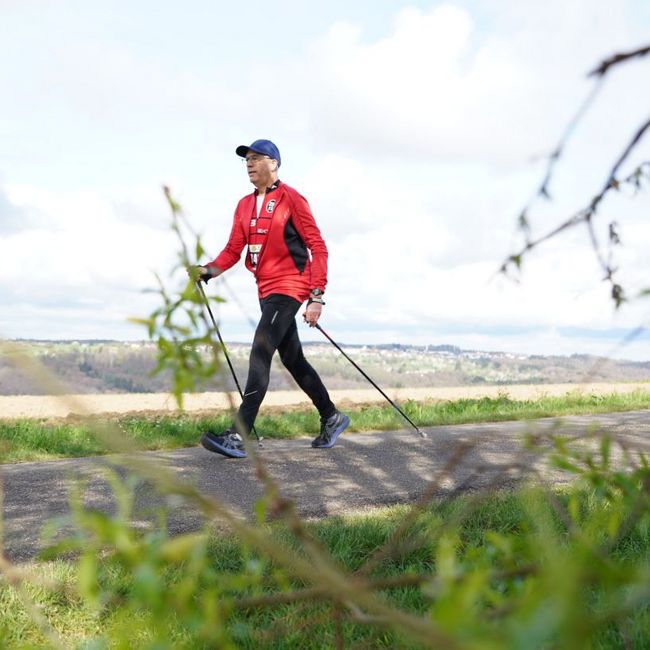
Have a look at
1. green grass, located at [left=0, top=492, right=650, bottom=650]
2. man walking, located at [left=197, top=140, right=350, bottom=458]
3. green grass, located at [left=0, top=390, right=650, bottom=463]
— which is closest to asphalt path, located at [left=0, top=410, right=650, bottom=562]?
green grass, located at [left=0, top=492, right=650, bottom=650]

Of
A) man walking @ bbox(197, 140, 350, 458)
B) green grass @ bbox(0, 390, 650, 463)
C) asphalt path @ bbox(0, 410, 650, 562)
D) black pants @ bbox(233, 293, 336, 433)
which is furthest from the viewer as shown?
green grass @ bbox(0, 390, 650, 463)

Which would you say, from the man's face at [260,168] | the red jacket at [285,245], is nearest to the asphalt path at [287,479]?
the red jacket at [285,245]

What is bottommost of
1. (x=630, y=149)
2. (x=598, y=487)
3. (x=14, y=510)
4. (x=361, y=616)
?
(x=14, y=510)

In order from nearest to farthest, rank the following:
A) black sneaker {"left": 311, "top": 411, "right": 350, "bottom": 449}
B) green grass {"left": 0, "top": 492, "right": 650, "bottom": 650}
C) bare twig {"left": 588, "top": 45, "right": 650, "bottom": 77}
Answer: bare twig {"left": 588, "top": 45, "right": 650, "bottom": 77} < green grass {"left": 0, "top": 492, "right": 650, "bottom": 650} < black sneaker {"left": 311, "top": 411, "right": 350, "bottom": 449}

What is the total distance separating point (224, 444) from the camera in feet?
23.9

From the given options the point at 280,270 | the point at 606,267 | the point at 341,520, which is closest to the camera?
the point at 606,267

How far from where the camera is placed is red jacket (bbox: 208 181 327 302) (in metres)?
7.28

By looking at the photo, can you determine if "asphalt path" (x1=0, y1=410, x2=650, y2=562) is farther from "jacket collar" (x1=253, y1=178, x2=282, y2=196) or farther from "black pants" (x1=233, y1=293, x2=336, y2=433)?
"jacket collar" (x1=253, y1=178, x2=282, y2=196)

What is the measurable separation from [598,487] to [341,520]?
317 centimetres

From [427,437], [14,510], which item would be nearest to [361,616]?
[14,510]

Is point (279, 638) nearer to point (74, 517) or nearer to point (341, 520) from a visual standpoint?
point (341, 520)

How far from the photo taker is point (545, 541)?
2.76ft

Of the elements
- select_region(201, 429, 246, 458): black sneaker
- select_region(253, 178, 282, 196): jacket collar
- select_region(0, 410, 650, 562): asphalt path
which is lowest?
select_region(0, 410, 650, 562): asphalt path

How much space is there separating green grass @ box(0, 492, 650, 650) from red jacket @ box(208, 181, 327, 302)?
2.91 m
